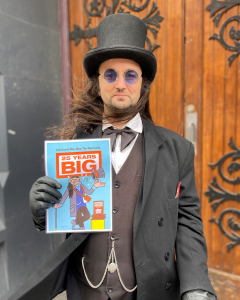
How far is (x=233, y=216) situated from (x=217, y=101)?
92cm

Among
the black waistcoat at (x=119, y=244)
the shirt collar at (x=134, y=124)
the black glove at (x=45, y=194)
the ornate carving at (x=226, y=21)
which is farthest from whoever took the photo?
the ornate carving at (x=226, y=21)

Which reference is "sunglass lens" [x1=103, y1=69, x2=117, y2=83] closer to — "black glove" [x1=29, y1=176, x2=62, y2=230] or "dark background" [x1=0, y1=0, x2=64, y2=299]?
"black glove" [x1=29, y1=176, x2=62, y2=230]

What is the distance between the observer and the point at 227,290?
6.55 feet

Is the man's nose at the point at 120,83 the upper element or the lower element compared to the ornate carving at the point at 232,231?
upper

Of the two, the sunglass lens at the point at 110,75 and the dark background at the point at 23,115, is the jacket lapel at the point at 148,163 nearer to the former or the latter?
the sunglass lens at the point at 110,75

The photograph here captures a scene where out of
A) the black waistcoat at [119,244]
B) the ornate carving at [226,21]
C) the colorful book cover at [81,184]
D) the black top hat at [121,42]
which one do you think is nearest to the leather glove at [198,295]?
the black waistcoat at [119,244]

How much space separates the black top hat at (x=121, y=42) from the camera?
108 centimetres

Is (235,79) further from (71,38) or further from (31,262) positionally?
(31,262)

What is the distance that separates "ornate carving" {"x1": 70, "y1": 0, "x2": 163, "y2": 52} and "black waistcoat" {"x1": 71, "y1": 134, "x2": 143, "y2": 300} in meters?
1.55

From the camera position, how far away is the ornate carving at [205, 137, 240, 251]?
203 centimetres

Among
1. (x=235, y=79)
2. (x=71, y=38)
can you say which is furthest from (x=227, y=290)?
(x=71, y=38)

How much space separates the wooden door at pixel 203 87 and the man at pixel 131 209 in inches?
35.1

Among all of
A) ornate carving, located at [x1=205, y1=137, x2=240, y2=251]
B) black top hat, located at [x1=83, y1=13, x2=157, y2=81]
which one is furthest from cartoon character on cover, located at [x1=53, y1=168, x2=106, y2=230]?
ornate carving, located at [x1=205, y1=137, x2=240, y2=251]

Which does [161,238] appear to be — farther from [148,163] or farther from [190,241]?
[148,163]
